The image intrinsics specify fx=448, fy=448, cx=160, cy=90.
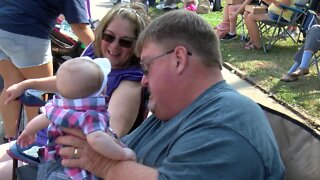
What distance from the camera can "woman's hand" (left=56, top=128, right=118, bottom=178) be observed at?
175 cm

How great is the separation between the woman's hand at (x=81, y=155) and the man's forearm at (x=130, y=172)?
0.09ft

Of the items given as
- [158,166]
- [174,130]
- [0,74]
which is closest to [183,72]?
[174,130]

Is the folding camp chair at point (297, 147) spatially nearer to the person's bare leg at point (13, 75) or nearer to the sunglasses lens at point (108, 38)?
the sunglasses lens at point (108, 38)

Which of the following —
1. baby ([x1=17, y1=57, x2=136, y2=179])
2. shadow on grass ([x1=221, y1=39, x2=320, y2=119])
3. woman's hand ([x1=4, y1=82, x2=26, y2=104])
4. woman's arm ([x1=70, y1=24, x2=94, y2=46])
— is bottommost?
shadow on grass ([x1=221, y1=39, x2=320, y2=119])

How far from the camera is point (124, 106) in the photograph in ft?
7.47

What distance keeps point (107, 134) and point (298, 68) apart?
4.62 m

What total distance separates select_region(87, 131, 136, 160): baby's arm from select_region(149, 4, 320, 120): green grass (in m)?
3.46

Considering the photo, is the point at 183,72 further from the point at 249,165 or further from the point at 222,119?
the point at 249,165

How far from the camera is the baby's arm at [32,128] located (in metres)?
2.17

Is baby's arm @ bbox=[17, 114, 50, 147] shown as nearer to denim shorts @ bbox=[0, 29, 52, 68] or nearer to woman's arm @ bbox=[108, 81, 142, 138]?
woman's arm @ bbox=[108, 81, 142, 138]

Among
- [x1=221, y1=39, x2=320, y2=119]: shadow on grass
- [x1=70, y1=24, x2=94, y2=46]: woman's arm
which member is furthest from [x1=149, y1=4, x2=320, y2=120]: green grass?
[x1=70, y1=24, x2=94, y2=46]: woman's arm

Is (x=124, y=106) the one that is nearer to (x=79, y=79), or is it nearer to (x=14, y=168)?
(x=79, y=79)

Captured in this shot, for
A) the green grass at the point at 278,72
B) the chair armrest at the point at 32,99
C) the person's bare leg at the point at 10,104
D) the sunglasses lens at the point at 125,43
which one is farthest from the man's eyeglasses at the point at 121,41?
the green grass at the point at 278,72

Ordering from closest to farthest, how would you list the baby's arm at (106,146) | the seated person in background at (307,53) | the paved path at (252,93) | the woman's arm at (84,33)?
the baby's arm at (106,146), the woman's arm at (84,33), the paved path at (252,93), the seated person in background at (307,53)
